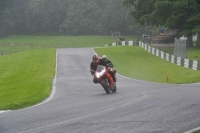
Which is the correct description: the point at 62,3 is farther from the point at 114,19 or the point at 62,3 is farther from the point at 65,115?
the point at 65,115

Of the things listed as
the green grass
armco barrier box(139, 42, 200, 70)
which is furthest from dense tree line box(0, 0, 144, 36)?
armco barrier box(139, 42, 200, 70)

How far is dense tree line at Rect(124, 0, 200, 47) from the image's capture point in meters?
45.5

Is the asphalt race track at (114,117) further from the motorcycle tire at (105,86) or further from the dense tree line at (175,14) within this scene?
the dense tree line at (175,14)

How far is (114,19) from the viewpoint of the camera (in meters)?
107

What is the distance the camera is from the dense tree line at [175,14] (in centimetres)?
4553

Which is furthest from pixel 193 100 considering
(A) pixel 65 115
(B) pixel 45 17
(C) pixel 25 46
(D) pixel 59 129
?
Result: (B) pixel 45 17

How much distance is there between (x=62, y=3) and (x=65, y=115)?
100750 mm

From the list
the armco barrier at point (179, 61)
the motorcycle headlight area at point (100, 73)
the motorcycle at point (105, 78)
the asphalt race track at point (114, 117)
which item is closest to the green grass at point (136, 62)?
the armco barrier at point (179, 61)

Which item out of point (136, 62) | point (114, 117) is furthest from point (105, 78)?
point (136, 62)

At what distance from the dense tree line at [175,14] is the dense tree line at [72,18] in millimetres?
48845

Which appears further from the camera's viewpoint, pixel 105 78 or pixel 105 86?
pixel 105 78

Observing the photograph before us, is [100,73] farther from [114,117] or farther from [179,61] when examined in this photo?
[179,61]

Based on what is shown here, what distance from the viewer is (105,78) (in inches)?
679

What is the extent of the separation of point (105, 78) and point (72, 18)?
305 ft
